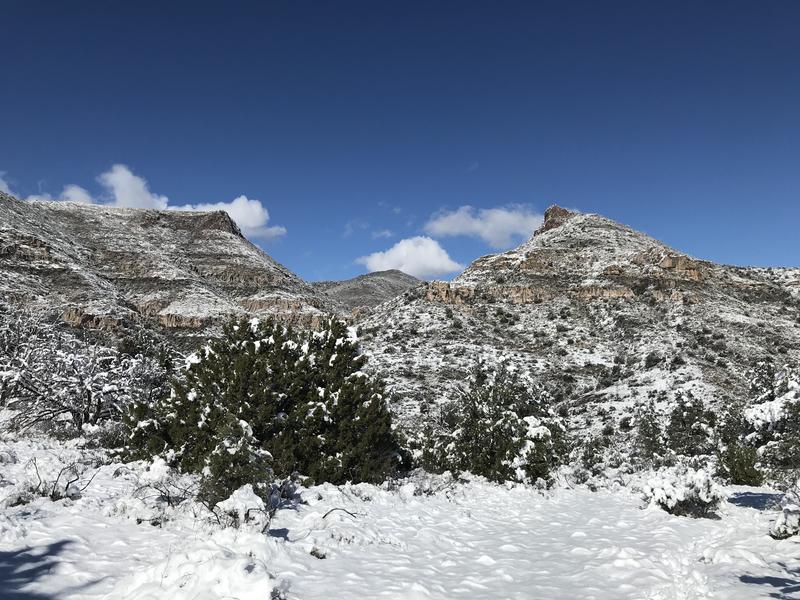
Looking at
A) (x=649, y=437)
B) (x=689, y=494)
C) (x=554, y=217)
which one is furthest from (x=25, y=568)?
(x=554, y=217)

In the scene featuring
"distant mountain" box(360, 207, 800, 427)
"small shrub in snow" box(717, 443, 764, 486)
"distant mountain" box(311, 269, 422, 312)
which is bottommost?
"small shrub in snow" box(717, 443, 764, 486)

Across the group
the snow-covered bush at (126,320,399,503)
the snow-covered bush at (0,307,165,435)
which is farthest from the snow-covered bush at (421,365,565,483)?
the snow-covered bush at (0,307,165,435)

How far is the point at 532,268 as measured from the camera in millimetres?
62000

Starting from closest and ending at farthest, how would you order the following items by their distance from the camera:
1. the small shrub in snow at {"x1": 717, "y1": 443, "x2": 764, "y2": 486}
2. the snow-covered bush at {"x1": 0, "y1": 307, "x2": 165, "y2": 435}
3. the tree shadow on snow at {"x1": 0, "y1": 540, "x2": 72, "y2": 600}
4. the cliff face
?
1. the tree shadow on snow at {"x1": 0, "y1": 540, "x2": 72, "y2": 600}
2. the small shrub in snow at {"x1": 717, "y1": 443, "x2": 764, "y2": 486}
3. the snow-covered bush at {"x1": 0, "y1": 307, "x2": 165, "y2": 435}
4. the cliff face

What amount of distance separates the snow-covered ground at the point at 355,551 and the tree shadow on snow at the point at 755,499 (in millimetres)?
597

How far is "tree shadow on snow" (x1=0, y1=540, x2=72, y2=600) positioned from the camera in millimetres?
4555

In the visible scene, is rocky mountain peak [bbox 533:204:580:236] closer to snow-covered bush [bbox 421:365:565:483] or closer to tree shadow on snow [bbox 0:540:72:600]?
snow-covered bush [bbox 421:365:565:483]

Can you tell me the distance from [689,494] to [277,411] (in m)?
10.2

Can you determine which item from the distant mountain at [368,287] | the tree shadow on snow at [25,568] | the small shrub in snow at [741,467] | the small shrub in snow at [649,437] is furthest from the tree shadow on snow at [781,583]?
the distant mountain at [368,287]

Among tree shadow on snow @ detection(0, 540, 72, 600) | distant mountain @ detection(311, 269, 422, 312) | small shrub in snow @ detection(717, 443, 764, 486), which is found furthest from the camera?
distant mountain @ detection(311, 269, 422, 312)

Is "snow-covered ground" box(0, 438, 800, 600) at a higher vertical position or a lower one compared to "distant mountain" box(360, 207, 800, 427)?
lower

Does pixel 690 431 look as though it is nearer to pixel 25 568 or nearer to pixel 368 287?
pixel 25 568

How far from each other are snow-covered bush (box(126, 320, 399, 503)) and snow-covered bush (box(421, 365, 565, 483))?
11.0ft

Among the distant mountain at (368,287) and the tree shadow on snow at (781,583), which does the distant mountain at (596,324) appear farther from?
the distant mountain at (368,287)
